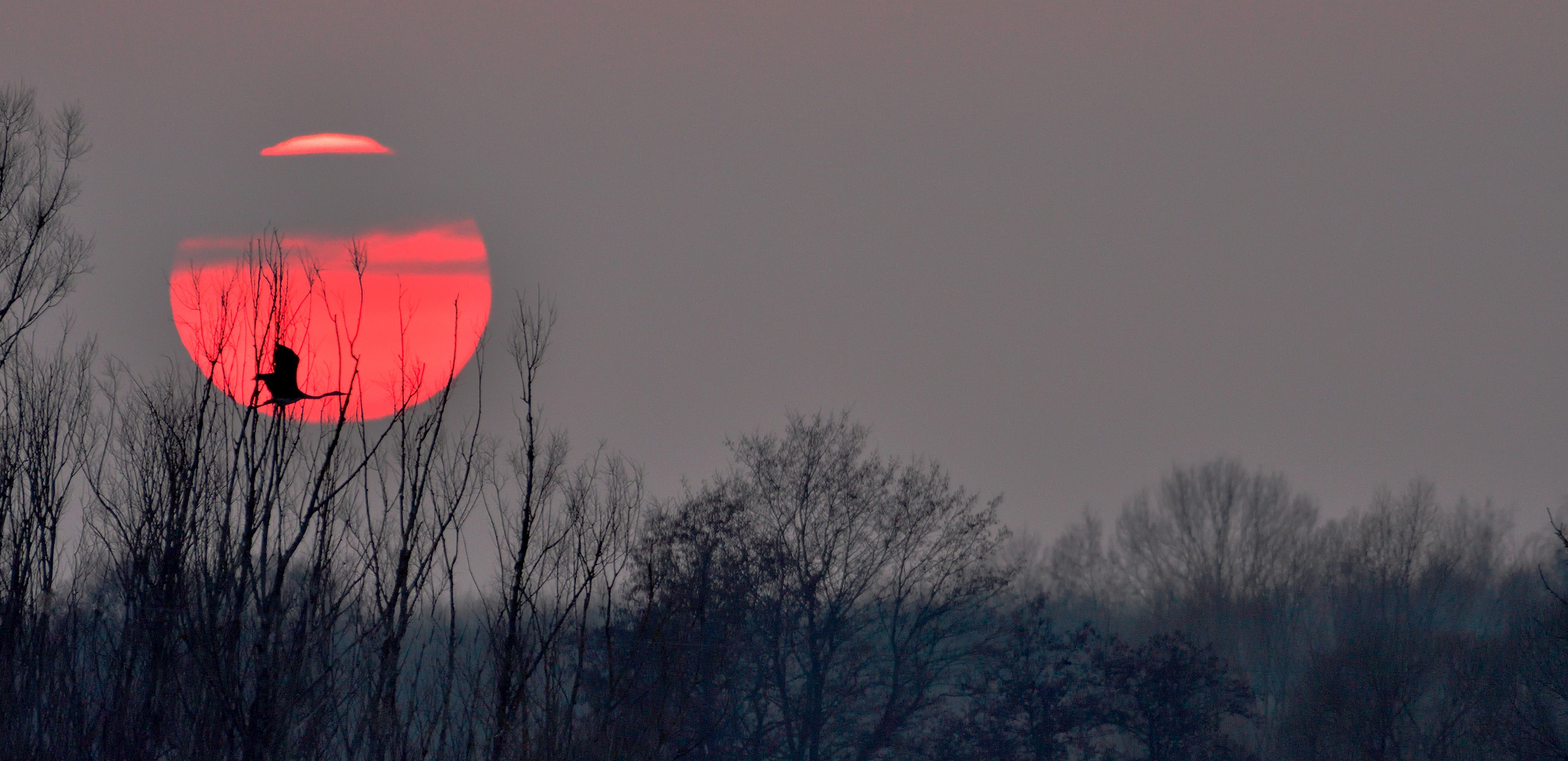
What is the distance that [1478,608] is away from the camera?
2400 inches

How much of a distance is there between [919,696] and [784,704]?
288cm

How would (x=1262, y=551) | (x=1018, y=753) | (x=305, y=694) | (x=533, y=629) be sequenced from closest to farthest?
(x=305, y=694), (x=533, y=629), (x=1018, y=753), (x=1262, y=551)

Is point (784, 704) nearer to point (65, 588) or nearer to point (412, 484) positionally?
point (65, 588)

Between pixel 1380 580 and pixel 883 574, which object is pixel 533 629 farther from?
pixel 1380 580

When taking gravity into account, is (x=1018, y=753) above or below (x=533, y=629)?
below

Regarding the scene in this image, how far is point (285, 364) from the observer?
33.6 feet

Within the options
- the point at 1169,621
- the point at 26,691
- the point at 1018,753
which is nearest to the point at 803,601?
the point at 1018,753

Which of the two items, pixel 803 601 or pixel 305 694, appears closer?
pixel 305 694

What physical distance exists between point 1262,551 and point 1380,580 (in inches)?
316

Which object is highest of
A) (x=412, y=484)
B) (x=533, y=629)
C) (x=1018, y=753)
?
(x=412, y=484)

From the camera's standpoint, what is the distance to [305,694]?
1081cm

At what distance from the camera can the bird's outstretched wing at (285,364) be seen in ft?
33.5

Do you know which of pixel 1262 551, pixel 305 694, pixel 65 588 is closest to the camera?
pixel 305 694

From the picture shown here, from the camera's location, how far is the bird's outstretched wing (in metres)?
10.2
